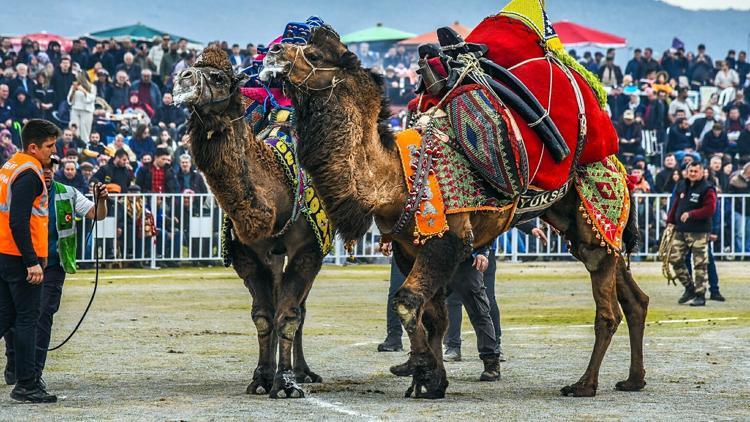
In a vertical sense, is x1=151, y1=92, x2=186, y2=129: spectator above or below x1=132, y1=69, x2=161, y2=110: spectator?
below

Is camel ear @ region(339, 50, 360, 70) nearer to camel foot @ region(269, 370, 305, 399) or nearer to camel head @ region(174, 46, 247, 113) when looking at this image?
camel head @ region(174, 46, 247, 113)

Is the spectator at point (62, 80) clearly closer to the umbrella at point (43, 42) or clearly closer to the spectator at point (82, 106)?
the spectator at point (82, 106)

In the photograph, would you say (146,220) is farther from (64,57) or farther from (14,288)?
(14,288)

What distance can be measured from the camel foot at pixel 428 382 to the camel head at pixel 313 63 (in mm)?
2168

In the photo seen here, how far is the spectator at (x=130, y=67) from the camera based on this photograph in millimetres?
31500

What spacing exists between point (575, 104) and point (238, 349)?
14.8 ft

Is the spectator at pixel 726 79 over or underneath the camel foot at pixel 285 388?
over

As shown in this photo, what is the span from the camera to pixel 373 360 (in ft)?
41.9

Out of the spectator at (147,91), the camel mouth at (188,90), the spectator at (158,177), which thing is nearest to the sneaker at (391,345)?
the camel mouth at (188,90)

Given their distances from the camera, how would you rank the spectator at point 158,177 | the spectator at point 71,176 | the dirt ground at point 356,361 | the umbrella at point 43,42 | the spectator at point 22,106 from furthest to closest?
the umbrella at point 43,42, the spectator at point 22,106, the spectator at point 158,177, the spectator at point 71,176, the dirt ground at point 356,361

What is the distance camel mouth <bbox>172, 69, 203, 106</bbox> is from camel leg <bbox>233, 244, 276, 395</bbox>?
139 centimetres

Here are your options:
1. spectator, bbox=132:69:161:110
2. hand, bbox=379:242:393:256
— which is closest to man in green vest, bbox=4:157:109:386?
hand, bbox=379:242:393:256

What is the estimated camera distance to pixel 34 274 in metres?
9.86

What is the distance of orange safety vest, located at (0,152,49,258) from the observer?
32.7 feet
